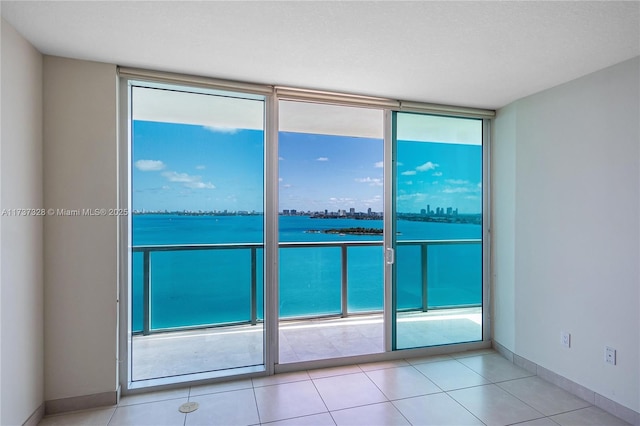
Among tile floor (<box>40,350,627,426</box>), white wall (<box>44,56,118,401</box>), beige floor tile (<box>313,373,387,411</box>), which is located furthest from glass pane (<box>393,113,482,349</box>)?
white wall (<box>44,56,118,401</box>)

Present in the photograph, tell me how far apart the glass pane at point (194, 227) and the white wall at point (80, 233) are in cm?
34

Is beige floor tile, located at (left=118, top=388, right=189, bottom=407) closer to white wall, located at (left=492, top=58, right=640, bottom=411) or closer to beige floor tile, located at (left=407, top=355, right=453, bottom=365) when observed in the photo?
beige floor tile, located at (left=407, top=355, right=453, bottom=365)

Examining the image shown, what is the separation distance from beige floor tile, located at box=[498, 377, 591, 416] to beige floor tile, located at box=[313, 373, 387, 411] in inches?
43.3

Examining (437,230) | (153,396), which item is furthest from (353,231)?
(153,396)

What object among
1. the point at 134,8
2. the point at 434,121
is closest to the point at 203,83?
the point at 134,8

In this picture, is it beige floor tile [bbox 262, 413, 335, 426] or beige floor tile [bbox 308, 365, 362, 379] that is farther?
beige floor tile [bbox 308, 365, 362, 379]

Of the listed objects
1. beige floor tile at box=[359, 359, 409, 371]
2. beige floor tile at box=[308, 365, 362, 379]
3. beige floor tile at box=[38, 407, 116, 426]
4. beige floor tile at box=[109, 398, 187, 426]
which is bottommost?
beige floor tile at box=[359, 359, 409, 371]

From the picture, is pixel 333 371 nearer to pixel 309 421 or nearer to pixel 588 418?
pixel 309 421

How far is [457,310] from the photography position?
3.61m

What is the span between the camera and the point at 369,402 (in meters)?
2.54

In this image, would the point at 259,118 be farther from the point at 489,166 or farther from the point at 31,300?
the point at 489,166

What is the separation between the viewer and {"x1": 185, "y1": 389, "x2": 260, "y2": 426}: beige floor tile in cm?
230

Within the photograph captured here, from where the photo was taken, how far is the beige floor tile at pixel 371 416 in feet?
7.48

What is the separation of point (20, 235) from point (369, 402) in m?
2.61
